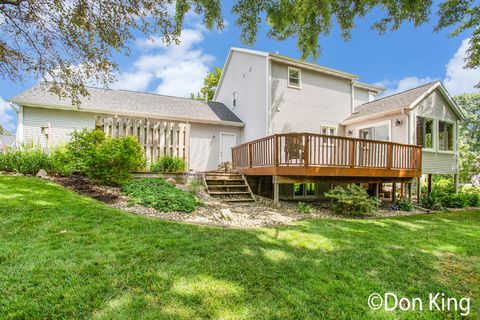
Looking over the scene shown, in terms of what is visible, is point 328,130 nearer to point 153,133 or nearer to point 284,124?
point 284,124

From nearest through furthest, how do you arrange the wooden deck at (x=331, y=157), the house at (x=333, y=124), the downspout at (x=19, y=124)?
the wooden deck at (x=331, y=157), the house at (x=333, y=124), the downspout at (x=19, y=124)

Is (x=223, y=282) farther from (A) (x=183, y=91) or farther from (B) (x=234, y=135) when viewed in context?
(A) (x=183, y=91)

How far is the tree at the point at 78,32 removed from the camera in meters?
5.36

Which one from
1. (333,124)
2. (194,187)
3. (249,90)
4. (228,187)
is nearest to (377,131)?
(333,124)

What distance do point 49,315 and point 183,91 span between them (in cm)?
2971

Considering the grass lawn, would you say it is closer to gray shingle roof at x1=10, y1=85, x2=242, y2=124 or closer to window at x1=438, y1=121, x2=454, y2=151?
gray shingle roof at x1=10, y1=85, x2=242, y2=124

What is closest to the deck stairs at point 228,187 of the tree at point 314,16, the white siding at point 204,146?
the white siding at point 204,146

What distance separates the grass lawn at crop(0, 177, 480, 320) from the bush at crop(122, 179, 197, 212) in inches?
49.4

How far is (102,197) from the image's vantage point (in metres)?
6.13

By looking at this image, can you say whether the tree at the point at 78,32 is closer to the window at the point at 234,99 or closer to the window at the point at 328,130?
the window at the point at 234,99

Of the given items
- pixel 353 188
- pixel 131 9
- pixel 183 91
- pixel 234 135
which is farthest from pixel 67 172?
pixel 183 91

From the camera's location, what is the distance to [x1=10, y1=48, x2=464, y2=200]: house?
26.7ft

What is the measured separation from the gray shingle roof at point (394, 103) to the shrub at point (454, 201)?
415 cm

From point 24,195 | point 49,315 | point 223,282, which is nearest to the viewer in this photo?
point 49,315
